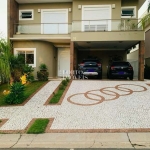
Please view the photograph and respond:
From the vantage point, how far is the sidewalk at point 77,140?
4.49 metres

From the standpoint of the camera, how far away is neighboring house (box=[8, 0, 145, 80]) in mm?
13898

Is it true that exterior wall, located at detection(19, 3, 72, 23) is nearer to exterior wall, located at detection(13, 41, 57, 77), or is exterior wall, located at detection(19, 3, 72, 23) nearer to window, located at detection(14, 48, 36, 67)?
exterior wall, located at detection(13, 41, 57, 77)

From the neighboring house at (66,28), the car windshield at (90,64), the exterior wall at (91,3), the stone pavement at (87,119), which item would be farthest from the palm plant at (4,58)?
the exterior wall at (91,3)

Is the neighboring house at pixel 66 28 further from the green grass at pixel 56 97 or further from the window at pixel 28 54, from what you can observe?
the green grass at pixel 56 97

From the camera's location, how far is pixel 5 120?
654 centimetres

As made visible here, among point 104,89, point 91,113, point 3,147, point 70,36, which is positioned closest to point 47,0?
point 70,36

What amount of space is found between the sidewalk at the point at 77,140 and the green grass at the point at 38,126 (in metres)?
0.22

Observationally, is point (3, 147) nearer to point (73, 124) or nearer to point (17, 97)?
point (73, 124)

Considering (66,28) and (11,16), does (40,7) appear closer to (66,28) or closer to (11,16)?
(11,16)

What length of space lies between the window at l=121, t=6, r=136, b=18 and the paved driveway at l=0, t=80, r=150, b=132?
335 inches

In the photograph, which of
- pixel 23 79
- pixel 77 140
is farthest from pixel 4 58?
pixel 77 140

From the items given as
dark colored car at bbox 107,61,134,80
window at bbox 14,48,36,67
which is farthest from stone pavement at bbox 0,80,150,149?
window at bbox 14,48,36,67

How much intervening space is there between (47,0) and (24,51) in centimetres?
519

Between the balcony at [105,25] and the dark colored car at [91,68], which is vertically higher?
the balcony at [105,25]
